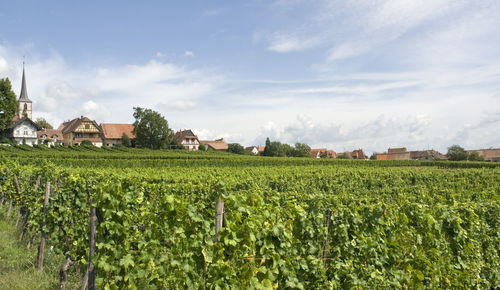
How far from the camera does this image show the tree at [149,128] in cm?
7638

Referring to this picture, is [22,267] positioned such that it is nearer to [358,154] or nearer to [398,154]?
[398,154]

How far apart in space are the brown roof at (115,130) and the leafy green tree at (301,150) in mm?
Answer: 45349

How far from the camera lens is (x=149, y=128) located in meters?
76.6

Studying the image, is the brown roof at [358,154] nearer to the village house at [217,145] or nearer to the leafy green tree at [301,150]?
the leafy green tree at [301,150]

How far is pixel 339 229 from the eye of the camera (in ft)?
16.5

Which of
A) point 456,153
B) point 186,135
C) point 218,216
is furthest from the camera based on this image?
point 186,135

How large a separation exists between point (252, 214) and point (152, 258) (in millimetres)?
1324

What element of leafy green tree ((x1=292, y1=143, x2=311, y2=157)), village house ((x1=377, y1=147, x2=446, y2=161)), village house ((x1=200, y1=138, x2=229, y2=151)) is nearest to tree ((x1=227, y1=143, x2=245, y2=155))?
village house ((x1=200, y1=138, x2=229, y2=151))

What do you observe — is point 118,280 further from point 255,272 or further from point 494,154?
point 494,154

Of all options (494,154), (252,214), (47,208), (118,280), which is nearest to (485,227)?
(252,214)

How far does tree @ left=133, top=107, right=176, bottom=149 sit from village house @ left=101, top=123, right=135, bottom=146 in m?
14.0

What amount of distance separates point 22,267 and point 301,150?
97664mm

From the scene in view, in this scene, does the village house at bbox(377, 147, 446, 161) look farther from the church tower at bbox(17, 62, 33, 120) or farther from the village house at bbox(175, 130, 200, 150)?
the church tower at bbox(17, 62, 33, 120)

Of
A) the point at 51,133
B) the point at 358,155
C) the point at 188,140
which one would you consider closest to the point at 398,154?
the point at 358,155
